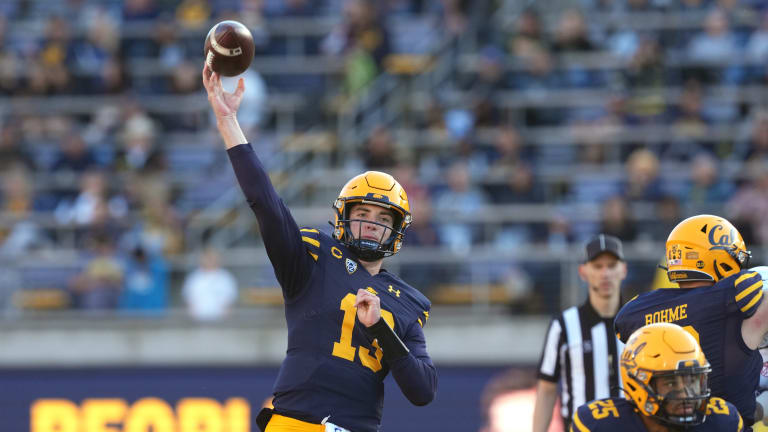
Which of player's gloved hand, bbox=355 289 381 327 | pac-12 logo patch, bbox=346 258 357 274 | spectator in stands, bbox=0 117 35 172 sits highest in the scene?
spectator in stands, bbox=0 117 35 172

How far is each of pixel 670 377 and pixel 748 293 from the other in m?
0.68

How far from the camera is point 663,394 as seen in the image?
4605 millimetres

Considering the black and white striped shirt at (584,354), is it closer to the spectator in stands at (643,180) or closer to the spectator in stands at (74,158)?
the spectator in stands at (643,180)

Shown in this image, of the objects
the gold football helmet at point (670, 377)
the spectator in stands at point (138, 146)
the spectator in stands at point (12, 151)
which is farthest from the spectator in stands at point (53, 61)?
the gold football helmet at point (670, 377)

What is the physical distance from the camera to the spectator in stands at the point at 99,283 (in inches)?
462

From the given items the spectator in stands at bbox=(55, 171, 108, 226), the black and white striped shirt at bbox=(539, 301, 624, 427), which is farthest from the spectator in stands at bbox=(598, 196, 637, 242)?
the spectator in stands at bbox=(55, 171, 108, 226)

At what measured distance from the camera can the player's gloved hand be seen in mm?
4855

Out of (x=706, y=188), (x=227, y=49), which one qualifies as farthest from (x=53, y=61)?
(x=227, y=49)

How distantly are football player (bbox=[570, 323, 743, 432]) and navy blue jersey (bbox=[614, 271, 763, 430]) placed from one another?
1.15 feet

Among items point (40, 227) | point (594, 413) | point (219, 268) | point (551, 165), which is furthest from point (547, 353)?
point (40, 227)

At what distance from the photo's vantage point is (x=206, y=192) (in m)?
13.4

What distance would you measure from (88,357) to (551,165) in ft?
17.1

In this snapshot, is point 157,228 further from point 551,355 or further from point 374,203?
point 374,203

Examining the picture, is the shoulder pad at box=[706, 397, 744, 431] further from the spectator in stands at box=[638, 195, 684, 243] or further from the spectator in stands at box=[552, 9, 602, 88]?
the spectator in stands at box=[552, 9, 602, 88]
